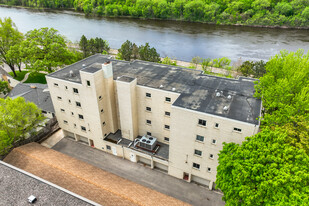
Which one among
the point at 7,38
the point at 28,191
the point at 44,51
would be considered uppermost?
the point at 7,38

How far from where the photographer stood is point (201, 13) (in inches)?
5069

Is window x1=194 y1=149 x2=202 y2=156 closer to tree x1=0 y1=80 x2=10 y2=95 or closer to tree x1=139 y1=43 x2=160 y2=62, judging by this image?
tree x1=139 y1=43 x2=160 y2=62

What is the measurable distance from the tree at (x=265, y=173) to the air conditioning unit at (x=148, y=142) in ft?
43.3

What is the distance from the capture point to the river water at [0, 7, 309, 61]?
84688 mm

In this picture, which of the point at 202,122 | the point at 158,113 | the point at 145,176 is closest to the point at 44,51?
the point at 158,113

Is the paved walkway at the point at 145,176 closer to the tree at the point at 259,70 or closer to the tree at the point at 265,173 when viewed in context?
A: the tree at the point at 265,173

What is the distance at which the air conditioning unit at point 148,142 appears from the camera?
3228cm

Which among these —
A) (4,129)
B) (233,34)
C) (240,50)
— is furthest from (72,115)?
(233,34)

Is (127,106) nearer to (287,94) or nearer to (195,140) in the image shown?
(195,140)

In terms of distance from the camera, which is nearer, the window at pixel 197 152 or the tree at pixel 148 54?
the window at pixel 197 152

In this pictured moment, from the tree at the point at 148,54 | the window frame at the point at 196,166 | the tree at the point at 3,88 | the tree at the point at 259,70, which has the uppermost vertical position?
the tree at the point at 148,54

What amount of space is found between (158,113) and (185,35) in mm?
83111

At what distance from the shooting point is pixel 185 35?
345 feet

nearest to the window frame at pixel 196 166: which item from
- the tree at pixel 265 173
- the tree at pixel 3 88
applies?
the tree at pixel 265 173
